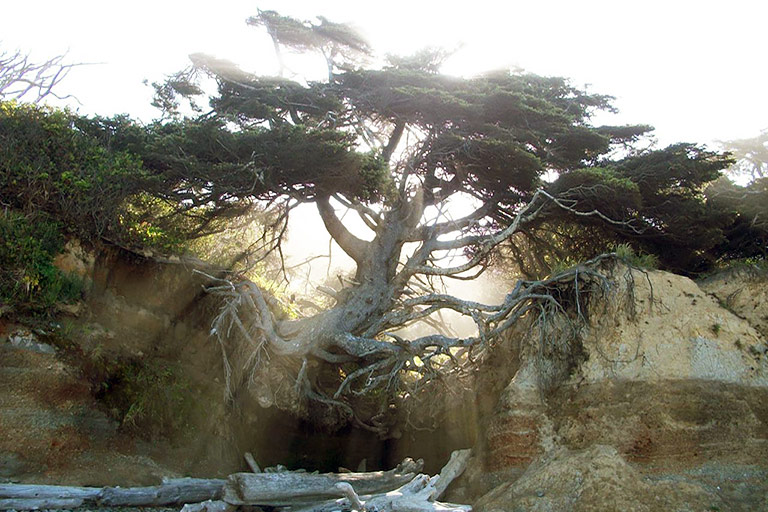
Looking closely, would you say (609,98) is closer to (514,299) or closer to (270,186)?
(514,299)

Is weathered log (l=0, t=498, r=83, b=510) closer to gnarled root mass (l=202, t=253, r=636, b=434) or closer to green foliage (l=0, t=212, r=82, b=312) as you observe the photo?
green foliage (l=0, t=212, r=82, b=312)

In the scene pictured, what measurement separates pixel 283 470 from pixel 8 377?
5.08 metres

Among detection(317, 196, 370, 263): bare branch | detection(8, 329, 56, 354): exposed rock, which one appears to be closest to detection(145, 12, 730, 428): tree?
detection(317, 196, 370, 263): bare branch

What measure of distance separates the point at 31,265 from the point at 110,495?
14.2 ft

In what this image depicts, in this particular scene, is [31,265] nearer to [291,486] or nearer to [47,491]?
[47,491]

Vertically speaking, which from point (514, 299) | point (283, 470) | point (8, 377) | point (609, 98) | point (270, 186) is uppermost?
point (609, 98)

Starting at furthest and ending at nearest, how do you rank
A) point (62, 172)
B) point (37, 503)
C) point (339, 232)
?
1. point (339, 232)
2. point (62, 172)
3. point (37, 503)

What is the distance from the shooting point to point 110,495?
8.44m

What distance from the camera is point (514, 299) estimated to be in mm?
11586

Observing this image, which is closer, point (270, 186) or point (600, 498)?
point (600, 498)

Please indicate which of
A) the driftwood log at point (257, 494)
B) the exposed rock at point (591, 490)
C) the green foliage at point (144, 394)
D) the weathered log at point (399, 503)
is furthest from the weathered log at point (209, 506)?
the exposed rock at point (591, 490)

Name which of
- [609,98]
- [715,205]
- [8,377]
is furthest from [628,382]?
[8,377]

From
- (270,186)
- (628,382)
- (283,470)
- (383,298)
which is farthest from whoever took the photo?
(383,298)

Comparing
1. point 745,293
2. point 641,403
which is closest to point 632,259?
point 745,293
